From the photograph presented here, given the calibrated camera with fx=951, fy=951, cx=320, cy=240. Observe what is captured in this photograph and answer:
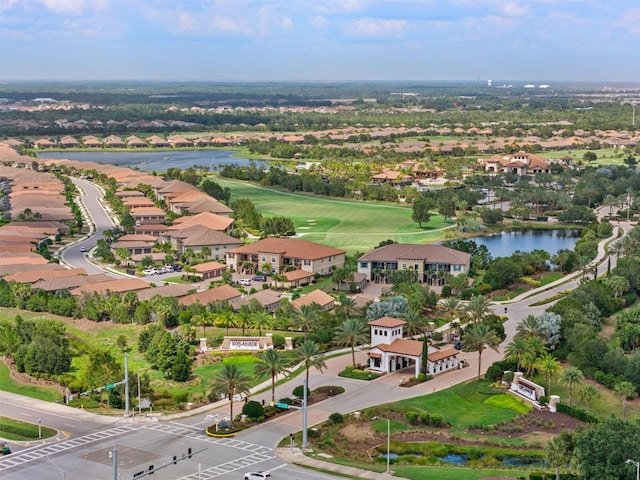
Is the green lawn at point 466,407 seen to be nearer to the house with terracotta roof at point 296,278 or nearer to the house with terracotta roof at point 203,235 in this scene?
the house with terracotta roof at point 296,278

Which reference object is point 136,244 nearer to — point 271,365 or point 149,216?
point 149,216

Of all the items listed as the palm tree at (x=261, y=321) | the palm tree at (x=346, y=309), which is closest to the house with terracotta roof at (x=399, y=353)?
the palm tree at (x=346, y=309)

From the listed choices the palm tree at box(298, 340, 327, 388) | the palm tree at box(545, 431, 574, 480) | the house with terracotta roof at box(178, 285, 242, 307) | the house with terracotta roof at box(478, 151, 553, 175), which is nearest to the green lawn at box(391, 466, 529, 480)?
the palm tree at box(545, 431, 574, 480)

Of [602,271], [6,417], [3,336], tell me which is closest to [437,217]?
[602,271]

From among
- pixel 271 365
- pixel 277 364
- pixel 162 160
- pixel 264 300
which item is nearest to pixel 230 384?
pixel 271 365

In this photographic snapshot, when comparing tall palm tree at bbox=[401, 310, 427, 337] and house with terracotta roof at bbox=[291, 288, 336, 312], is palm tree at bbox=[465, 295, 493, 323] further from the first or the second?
house with terracotta roof at bbox=[291, 288, 336, 312]

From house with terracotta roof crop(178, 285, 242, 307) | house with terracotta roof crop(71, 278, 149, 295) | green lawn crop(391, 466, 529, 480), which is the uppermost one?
house with terracotta roof crop(178, 285, 242, 307)
